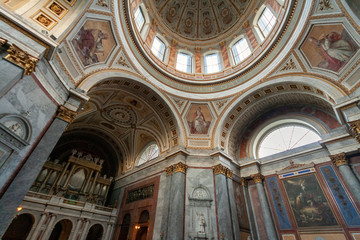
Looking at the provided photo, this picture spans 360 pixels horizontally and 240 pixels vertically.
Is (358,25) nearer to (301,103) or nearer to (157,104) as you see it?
(301,103)

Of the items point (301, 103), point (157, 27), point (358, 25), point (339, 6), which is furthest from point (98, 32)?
point (301, 103)

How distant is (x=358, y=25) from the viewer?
757 centimetres

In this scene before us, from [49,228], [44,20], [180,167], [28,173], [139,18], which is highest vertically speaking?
[139,18]

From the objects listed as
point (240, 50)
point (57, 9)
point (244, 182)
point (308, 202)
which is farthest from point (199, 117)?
point (57, 9)

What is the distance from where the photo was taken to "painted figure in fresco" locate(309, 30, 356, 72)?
320 inches

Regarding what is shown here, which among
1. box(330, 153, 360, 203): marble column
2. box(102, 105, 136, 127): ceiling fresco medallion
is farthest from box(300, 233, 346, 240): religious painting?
box(102, 105, 136, 127): ceiling fresco medallion

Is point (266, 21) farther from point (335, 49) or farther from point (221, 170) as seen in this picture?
point (221, 170)

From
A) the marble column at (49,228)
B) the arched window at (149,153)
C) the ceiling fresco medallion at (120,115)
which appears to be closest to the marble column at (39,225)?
the marble column at (49,228)

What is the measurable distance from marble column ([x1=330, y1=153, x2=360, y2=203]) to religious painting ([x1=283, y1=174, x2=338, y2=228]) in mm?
1344

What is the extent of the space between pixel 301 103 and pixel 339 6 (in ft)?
18.9

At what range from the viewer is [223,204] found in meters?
9.70

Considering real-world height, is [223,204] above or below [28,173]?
above

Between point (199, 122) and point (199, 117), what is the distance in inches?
15.2

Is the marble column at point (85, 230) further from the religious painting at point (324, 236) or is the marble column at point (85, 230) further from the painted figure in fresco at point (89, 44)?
the religious painting at point (324, 236)
